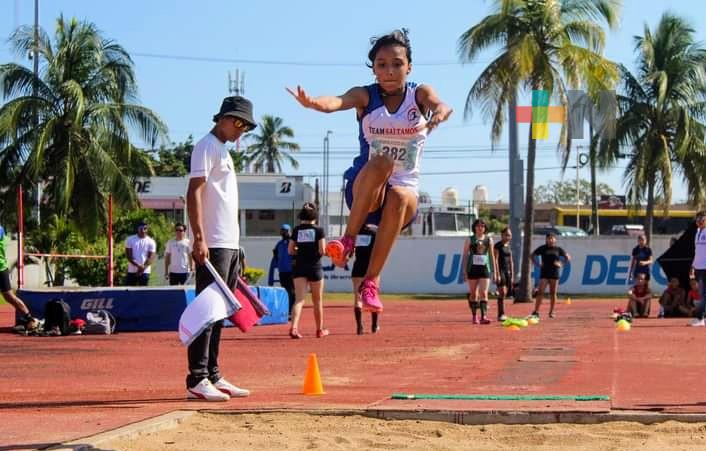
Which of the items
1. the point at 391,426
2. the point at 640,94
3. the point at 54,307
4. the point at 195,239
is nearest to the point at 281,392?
the point at 195,239

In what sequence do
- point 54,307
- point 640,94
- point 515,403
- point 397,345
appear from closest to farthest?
1. point 515,403
2. point 397,345
3. point 54,307
4. point 640,94

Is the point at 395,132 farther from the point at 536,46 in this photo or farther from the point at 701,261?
the point at 536,46

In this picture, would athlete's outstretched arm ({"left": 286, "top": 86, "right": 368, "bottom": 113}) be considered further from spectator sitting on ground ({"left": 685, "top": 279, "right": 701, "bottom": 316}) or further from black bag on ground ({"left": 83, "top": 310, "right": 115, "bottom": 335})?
spectator sitting on ground ({"left": 685, "top": 279, "right": 701, "bottom": 316})

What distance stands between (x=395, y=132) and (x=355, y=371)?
4.59 meters

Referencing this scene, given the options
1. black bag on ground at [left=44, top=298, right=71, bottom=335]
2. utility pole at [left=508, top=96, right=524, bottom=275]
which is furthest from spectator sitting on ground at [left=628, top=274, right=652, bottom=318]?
black bag on ground at [left=44, top=298, right=71, bottom=335]

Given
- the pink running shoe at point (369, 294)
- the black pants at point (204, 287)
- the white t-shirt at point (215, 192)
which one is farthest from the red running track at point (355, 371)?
the white t-shirt at point (215, 192)

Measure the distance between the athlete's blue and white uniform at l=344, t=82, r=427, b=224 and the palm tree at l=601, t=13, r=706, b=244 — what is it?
31693mm

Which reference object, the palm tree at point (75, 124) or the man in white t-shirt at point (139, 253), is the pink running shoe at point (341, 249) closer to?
the man in white t-shirt at point (139, 253)

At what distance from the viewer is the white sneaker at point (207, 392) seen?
855cm

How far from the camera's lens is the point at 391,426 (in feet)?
24.0

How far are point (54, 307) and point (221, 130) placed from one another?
875 cm

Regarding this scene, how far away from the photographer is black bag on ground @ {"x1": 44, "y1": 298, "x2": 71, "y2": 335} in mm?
16688

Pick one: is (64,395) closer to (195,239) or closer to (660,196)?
(195,239)

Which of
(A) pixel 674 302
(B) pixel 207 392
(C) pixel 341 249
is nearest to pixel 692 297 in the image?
(A) pixel 674 302
